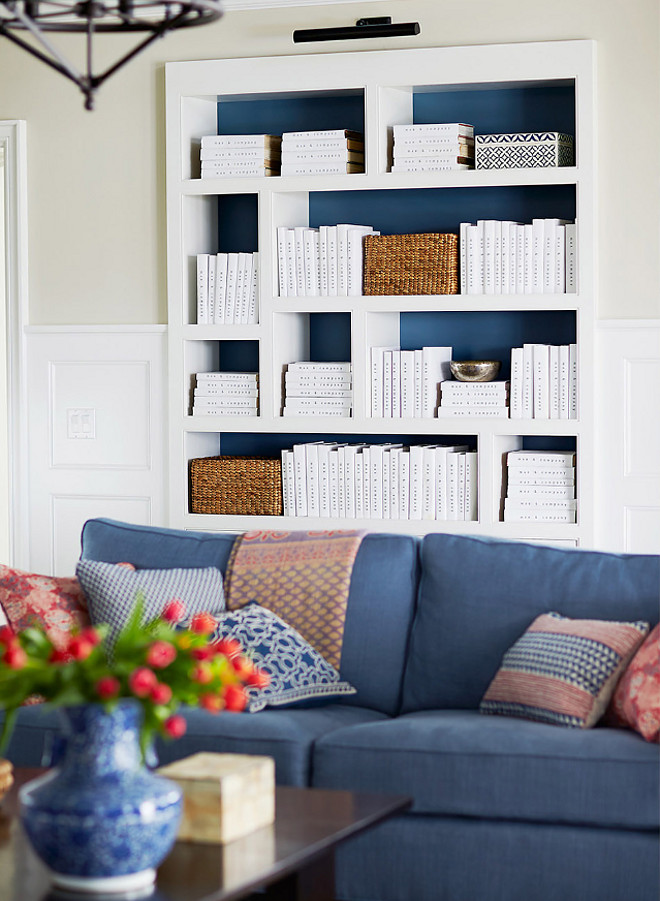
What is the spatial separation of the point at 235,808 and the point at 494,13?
3348 millimetres

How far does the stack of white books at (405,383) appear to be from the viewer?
493 cm

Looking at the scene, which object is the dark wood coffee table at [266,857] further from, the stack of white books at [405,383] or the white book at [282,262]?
the white book at [282,262]

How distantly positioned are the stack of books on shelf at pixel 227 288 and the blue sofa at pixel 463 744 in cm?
163

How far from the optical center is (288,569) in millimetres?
3730

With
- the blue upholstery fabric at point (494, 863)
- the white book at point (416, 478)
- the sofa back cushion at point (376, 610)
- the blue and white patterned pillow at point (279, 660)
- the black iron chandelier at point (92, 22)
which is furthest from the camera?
the white book at point (416, 478)

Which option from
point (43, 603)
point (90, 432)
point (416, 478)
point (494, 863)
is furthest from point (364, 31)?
point (494, 863)

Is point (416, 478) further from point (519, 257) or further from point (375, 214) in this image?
point (375, 214)

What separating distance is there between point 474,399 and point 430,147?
0.90 meters

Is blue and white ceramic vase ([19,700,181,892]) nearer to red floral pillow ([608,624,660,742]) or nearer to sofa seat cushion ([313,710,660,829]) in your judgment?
sofa seat cushion ([313,710,660,829])

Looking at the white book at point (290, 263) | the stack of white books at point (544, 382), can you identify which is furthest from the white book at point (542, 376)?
the white book at point (290, 263)

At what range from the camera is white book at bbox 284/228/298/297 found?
199 inches

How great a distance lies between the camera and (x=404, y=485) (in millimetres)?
4941

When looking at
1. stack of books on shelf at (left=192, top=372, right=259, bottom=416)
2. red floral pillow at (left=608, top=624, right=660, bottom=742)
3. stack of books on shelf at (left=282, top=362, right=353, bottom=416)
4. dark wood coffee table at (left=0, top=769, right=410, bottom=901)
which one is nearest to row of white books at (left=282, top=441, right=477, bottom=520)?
stack of books on shelf at (left=282, top=362, right=353, bottom=416)

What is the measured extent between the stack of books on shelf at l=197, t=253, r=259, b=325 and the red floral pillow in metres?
2.39
